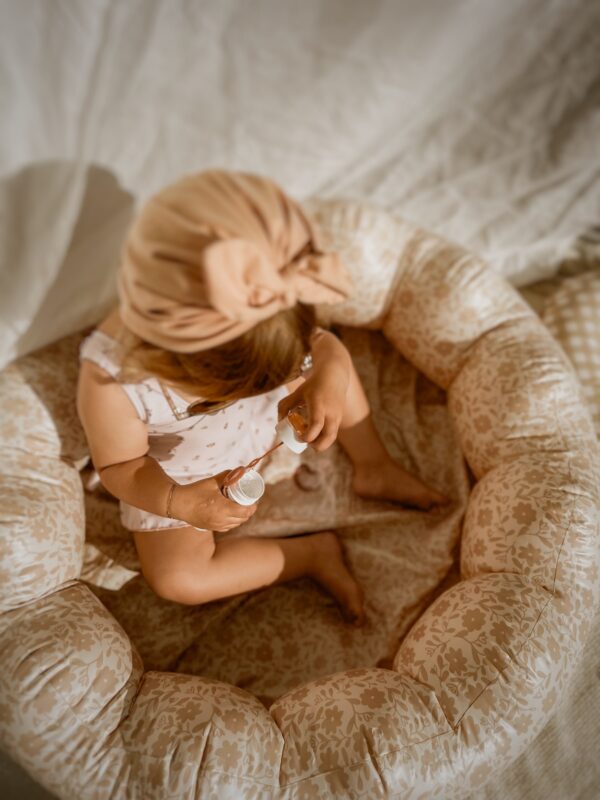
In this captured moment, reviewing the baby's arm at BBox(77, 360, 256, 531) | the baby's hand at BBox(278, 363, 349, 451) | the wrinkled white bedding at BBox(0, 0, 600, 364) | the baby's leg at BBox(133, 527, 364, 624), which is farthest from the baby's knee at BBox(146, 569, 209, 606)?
the wrinkled white bedding at BBox(0, 0, 600, 364)

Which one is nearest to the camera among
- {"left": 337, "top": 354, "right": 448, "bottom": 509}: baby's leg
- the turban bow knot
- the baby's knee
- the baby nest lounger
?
the turban bow knot

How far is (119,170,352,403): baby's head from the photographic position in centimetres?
53

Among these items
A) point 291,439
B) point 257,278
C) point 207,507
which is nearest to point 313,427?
point 291,439

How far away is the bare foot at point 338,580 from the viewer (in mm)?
979

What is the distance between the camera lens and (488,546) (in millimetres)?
873

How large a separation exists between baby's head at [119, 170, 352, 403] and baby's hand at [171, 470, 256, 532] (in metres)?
0.19

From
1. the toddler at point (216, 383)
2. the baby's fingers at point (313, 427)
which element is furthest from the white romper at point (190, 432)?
the baby's fingers at point (313, 427)

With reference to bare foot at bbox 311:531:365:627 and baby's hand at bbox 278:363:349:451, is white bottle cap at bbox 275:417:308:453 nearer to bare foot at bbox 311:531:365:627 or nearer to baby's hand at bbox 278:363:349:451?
baby's hand at bbox 278:363:349:451

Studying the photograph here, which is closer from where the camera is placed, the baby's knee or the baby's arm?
the baby's arm

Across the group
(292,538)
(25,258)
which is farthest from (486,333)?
(25,258)

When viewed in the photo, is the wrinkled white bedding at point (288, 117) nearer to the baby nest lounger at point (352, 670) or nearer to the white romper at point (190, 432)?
the white romper at point (190, 432)

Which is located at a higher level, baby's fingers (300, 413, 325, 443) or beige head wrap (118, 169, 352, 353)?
beige head wrap (118, 169, 352, 353)

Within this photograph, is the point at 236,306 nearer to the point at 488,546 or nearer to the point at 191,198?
the point at 191,198

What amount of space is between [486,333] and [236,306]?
24.6 inches
